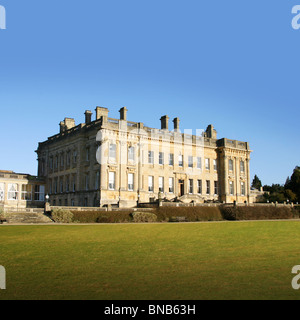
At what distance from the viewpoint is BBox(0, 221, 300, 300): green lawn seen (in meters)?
8.09

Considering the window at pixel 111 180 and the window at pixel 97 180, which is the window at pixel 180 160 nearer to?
the window at pixel 111 180

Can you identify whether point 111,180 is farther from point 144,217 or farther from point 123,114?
point 144,217

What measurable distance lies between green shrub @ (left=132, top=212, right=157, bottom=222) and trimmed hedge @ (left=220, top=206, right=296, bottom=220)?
8927mm

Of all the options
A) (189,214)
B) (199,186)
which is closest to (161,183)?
(199,186)

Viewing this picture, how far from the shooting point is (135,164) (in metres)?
44.7

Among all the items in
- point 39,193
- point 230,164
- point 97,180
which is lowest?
point 39,193

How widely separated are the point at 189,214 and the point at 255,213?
8.48 meters

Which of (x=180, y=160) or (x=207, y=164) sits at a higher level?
(x=180, y=160)

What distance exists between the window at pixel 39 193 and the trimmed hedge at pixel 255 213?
1083 inches

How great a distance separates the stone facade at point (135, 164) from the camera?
42.8m

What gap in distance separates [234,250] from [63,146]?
39633 millimetres

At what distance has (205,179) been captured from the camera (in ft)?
170
